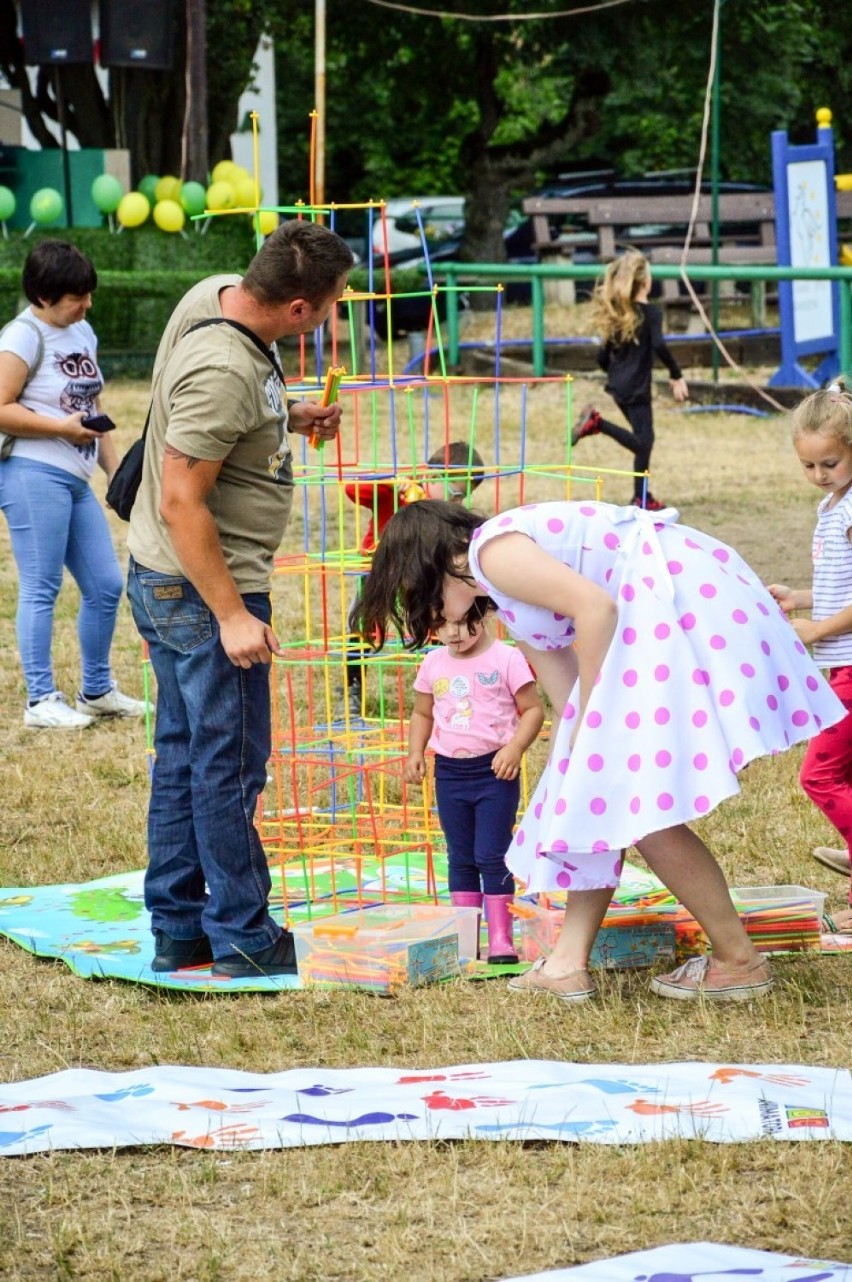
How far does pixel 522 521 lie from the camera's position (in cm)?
352

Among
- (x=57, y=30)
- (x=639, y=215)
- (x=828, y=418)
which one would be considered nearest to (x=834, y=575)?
(x=828, y=418)

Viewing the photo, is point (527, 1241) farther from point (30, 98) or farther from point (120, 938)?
point (30, 98)

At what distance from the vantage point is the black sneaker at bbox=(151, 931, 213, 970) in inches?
158

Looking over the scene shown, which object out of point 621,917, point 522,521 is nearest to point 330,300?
point 522,521

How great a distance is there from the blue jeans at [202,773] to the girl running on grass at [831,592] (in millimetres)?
1161

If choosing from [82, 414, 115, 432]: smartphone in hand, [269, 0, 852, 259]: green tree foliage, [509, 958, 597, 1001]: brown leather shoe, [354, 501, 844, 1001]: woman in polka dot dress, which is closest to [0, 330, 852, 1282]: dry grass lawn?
[509, 958, 597, 1001]: brown leather shoe

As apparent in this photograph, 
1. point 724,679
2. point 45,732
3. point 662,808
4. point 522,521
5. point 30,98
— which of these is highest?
point 30,98

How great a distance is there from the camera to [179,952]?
13.2 ft

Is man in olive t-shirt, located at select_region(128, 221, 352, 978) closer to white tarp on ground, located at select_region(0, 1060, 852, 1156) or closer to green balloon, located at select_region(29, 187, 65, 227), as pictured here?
white tarp on ground, located at select_region(0, 1060, 852, 1156)

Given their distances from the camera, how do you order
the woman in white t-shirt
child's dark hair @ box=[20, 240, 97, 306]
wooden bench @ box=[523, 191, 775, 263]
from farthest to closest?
wooden bench @ box=[523, 191, 775, 263]
the woman in white t-shirt
child's dark hair @ box=[20, 240, 97, 306]

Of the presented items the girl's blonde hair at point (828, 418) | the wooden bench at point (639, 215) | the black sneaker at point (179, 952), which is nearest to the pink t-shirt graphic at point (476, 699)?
the black sneaker at point (179, 952)

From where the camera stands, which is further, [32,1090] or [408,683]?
[408,683]

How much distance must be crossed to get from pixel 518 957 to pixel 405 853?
0.76m

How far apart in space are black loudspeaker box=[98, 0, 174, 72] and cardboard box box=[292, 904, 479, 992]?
15.9 metres
